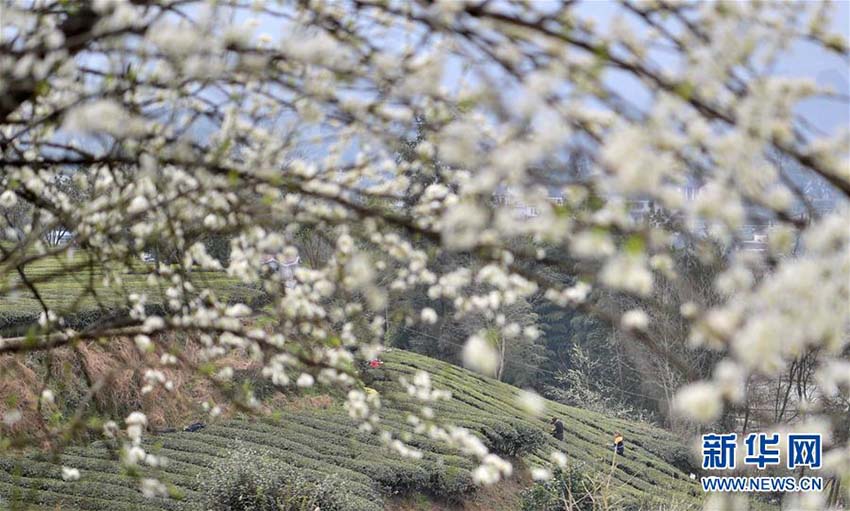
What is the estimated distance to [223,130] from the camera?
221 cm

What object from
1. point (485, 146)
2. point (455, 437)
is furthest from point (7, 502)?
point (485, 146)

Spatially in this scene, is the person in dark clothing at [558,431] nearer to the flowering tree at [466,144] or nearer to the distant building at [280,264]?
the distant building at [280,264]

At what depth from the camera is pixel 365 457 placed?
33.2 ft

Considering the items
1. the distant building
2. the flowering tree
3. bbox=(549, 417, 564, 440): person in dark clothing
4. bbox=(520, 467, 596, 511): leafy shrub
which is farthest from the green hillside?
the flowering tree

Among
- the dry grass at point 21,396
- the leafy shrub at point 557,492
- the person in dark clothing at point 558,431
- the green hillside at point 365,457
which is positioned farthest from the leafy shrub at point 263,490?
the person in dark clothing at point 558,431

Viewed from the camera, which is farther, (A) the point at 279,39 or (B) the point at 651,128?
(A) the point at 279,39

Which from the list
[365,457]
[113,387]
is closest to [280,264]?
[113,387]

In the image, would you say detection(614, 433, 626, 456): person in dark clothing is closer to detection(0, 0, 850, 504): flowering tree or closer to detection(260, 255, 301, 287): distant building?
detection(260, 255, 301, 287): distant building

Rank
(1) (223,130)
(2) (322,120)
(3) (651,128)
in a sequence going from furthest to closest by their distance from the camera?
(1) (223,130), (2) (322,120), (3) (651,128)

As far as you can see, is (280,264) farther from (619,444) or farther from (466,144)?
(619,444)

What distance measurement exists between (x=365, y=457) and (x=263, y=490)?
8.86ft

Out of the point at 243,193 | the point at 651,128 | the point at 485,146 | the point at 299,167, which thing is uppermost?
the point at 299,167

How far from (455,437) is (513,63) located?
146 centimetres

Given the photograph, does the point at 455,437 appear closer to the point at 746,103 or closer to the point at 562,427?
the point at 746,103
